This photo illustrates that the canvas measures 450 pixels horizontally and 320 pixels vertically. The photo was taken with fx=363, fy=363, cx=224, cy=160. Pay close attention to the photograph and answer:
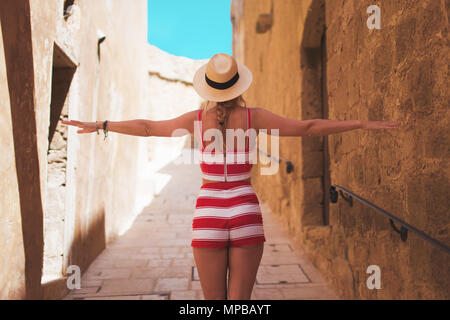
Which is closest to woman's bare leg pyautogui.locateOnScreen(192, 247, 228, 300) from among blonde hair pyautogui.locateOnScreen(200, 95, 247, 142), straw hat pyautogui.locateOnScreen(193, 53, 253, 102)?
blonde hair pyautogui.locateOnScreen(200, 95, 247, 142)

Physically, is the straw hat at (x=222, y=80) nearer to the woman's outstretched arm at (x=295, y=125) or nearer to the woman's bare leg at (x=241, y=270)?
the woman's outstretched arm at (x=295, y=125)

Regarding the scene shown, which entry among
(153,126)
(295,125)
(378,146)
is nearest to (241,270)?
(295,125)

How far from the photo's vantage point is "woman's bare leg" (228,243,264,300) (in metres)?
1.64

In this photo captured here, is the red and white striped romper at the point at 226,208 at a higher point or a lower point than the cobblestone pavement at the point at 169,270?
higher

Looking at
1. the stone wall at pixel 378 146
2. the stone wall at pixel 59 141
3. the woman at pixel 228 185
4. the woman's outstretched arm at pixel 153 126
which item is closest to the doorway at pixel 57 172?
the stone wall at pixel 59 141

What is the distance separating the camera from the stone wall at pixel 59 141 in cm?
224

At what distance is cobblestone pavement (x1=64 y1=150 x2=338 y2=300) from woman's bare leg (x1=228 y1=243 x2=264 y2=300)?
1937 mm

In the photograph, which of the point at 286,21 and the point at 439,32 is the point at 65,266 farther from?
the point at 286,21

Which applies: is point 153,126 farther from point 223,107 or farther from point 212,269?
point 212,269

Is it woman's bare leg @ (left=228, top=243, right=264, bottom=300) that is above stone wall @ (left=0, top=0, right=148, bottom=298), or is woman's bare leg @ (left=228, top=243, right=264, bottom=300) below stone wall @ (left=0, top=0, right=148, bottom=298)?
below

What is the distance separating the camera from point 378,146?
8.02ft

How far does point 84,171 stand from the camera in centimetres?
413

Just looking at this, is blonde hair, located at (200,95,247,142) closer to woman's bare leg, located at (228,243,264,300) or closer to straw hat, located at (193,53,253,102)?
straw hat, located at (193,53,253,102)

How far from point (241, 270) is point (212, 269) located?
0.13 m
